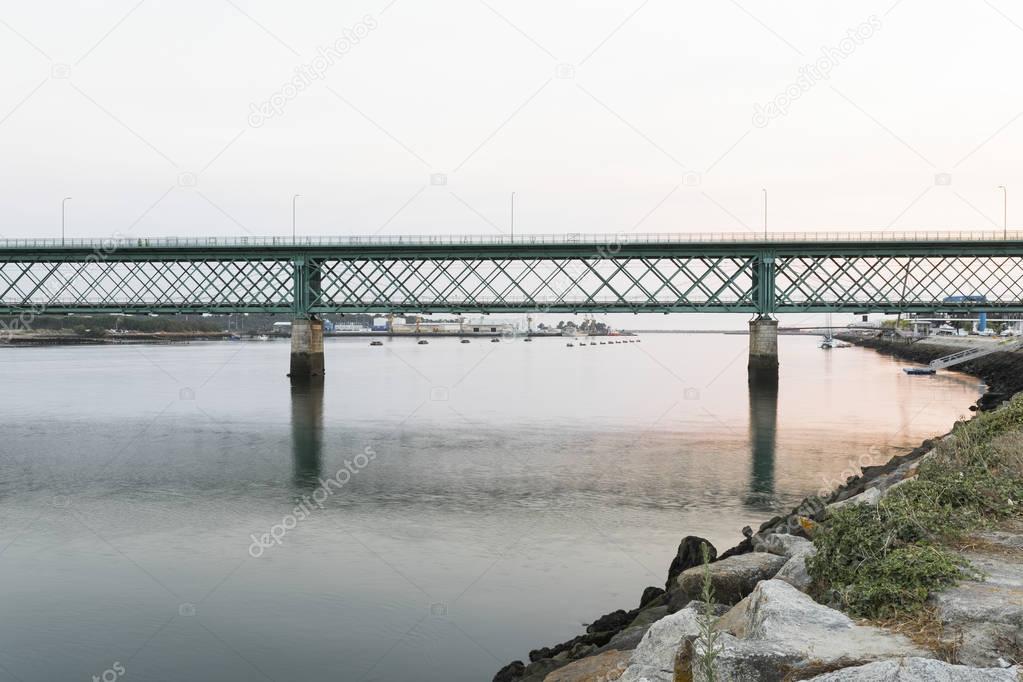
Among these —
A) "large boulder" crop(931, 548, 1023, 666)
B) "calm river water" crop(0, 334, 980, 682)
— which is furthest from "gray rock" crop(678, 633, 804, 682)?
"calm river water" crop(0, 334, 980, 682)

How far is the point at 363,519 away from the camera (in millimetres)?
26500

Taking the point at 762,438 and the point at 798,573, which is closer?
the point at 798,573

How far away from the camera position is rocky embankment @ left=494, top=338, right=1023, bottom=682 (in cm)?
774

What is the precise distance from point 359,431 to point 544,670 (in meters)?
37.1

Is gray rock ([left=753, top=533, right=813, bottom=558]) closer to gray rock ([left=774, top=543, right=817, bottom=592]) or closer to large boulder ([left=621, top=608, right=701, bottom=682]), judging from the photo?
gray rock ([left=774, top=543, right=817, bottom=592])

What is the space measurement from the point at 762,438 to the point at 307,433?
25.5 m

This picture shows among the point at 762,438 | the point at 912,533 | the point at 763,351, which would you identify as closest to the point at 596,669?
the point at 912,533

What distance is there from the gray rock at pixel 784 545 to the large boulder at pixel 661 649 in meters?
4.32

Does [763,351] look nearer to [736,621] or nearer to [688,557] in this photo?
[688,557]

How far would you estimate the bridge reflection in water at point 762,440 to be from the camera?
29953 millimetres

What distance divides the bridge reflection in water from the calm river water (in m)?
0.21

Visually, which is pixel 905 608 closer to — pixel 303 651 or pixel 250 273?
pixel 303 651

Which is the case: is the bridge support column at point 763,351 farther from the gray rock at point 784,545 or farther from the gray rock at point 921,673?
the gray rock at point 921,673

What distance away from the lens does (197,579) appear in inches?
791
